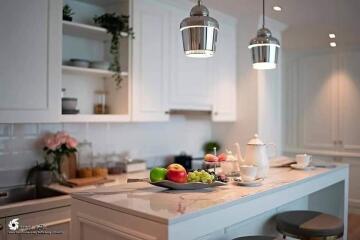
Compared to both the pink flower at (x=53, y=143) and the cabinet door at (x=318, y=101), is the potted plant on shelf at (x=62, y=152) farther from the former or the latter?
the cabinet door at (x=318, y=101)

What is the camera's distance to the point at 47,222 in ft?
7.25

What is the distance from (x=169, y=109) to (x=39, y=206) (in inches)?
58.5

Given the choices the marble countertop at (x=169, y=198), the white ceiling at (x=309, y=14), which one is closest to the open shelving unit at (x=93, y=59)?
the white ceiling at (x=309, y=14)

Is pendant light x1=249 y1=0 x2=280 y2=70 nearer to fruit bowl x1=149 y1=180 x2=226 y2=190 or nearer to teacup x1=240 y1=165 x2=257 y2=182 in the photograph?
teacup x1=240 y1=165 x2=257 y2=182

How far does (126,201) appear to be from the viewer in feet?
5.25

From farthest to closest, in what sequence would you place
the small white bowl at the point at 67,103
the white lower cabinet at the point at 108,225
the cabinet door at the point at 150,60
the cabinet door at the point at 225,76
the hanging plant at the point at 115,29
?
the cabinet door at the point at 225,76, the cabinet door at the point at 150,60, the hanging plant at the point at 115,29, the small white bowl at the point at 67,103, the white lower cabinet at the point at 108,225

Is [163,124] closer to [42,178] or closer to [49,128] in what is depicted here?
[49,128]

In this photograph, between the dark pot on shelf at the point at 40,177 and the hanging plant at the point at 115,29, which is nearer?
the dark pot on shelf at the point at 40,177

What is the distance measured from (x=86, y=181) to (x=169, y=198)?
119 centimetres

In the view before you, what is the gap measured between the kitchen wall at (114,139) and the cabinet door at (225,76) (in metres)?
0.30

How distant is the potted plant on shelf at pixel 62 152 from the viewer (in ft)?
8.73

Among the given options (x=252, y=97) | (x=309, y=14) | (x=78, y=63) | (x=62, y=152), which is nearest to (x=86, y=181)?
(x=62, y=152)

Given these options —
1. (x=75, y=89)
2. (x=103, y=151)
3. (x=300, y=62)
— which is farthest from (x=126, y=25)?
(x=300, y=62)

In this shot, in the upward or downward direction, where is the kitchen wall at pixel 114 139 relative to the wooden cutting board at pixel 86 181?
upward
